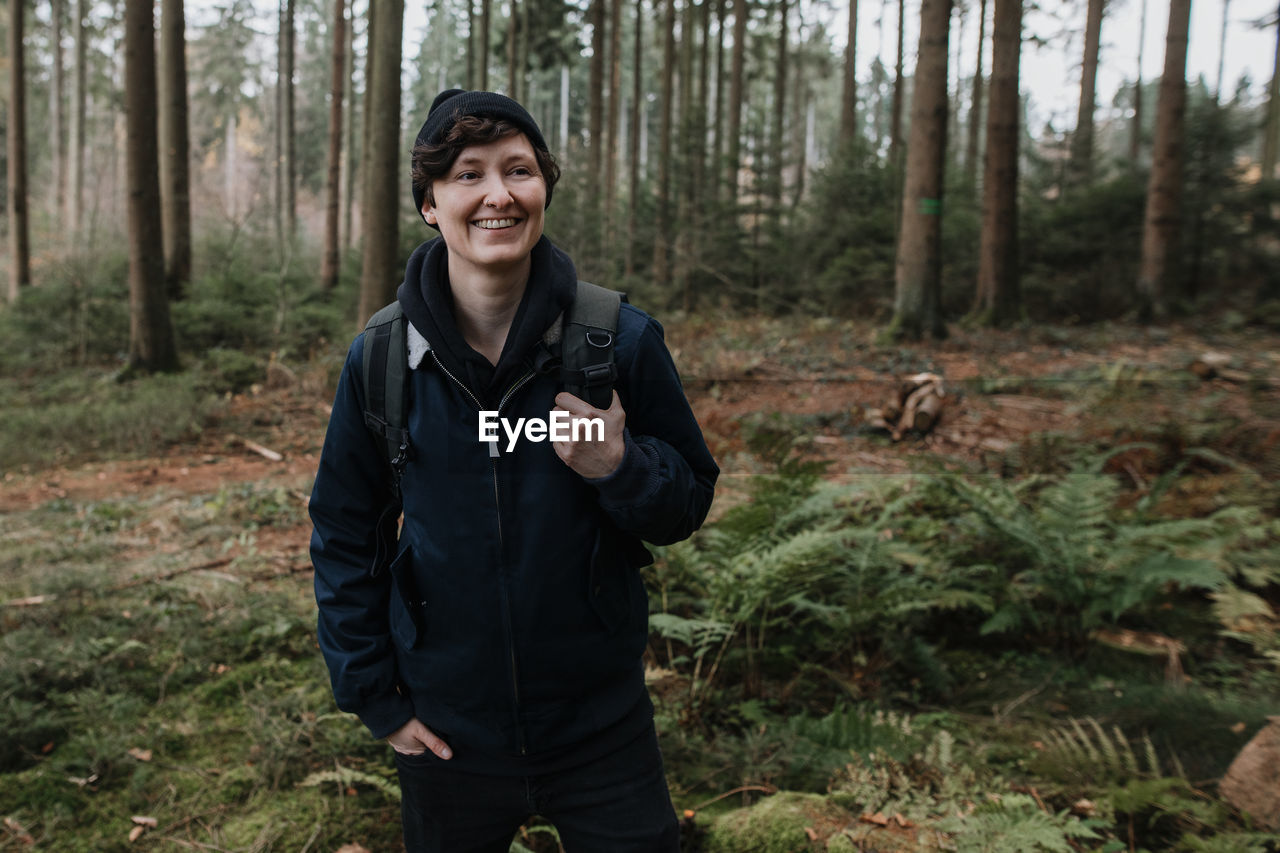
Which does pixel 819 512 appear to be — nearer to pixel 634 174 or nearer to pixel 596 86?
pixel 634 174

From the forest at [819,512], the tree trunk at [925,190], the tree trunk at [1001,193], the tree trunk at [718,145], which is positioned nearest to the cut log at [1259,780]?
the forest at [819,512]

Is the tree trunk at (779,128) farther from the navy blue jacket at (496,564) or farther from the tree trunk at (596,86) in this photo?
the navy blue jacket at (496,564)

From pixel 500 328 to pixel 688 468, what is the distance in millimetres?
534

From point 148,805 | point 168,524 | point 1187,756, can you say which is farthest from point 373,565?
point 168,524

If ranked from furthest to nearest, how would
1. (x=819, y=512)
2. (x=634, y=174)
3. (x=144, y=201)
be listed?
1. (x=634, y=174)
2. (x=144, y=201)
3. (x=819, y=512)

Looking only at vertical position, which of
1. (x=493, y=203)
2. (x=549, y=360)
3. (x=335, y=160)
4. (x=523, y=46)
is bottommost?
(x=549, y=360)

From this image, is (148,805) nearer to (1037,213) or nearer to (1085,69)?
(1037,213)

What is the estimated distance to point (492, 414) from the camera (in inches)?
69.7

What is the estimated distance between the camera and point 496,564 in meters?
1.79

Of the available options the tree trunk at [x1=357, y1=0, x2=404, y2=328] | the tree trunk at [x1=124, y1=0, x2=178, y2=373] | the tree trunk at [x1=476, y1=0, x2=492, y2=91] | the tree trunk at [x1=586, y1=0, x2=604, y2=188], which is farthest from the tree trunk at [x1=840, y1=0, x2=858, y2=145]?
the tree trunk at [x1=357, y1=0, x2=404, y2=328]

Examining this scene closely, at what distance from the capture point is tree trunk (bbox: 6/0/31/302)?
1825cm

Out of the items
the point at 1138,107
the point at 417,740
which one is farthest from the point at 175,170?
the point at 1138,107

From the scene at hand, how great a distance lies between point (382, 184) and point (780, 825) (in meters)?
6.66

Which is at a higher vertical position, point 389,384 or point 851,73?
point 851,73
